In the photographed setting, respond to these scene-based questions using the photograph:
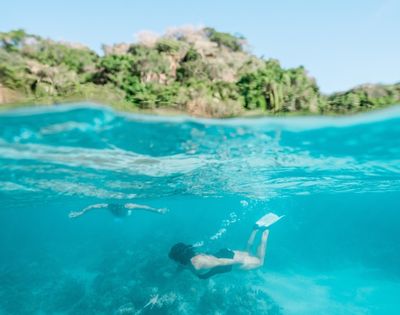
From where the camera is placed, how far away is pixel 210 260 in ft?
44.8

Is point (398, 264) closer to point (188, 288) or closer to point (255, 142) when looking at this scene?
point (188, 288)

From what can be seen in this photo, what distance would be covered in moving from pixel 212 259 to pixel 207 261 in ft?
1.12

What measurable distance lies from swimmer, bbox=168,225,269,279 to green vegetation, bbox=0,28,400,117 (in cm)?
639

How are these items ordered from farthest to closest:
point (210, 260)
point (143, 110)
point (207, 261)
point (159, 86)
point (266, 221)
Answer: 1. point (266, 221)
2. point (210, 260)
3. point (207, 261)
4. point (143, 110)
5. point (159, 86)

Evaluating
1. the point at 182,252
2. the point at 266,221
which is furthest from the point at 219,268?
the point at 266,221

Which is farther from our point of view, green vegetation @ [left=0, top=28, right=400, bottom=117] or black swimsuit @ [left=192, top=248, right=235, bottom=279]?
black swimsuit @ [left=192, top=248, right=235, bottom=279]

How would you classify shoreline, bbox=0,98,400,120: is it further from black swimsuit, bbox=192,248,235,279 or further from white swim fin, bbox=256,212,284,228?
white swim fin, bbox=256,212,284,228

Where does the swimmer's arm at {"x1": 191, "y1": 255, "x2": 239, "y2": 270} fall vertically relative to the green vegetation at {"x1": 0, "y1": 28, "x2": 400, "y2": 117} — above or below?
below

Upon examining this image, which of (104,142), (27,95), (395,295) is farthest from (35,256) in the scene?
(395,295)

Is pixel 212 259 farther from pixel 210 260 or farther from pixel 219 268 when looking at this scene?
pixel 219 268

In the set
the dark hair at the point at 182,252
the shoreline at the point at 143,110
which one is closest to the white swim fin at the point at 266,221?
the dark hair at the point at 182,252

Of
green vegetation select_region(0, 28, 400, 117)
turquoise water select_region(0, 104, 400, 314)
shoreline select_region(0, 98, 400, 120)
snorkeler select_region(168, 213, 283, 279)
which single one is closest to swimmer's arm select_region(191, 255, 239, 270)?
snorkeler select_region(168, 213, 283, 279)

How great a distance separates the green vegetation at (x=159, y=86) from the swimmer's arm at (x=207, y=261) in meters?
7.00

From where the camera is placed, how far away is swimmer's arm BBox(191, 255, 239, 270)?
517 inches
